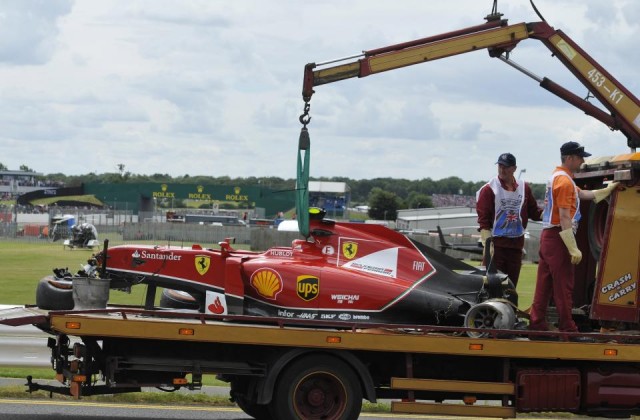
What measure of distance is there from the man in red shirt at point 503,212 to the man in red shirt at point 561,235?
0.82 m

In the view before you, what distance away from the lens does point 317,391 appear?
8883 millimetres

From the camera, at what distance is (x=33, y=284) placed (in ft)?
86.4

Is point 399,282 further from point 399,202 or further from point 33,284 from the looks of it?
point 399,202

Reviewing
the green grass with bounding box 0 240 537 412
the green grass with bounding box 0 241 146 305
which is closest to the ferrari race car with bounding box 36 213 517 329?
the green grass with bounding box 0 240 537 412

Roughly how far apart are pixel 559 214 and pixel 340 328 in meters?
2.21

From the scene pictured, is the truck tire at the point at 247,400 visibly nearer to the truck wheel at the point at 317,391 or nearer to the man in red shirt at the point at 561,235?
the truck wheel at the point at 317,391

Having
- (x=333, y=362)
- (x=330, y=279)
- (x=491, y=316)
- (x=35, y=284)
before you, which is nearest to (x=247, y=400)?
(x=333, y=362)

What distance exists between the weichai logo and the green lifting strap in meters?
0.53

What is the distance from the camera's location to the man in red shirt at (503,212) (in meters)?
10.3

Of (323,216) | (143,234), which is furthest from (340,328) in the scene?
(143,234)

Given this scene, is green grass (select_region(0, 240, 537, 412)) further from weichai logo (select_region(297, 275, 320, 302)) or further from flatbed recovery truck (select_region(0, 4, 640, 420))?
weichai logo (select_region(297, 275, 320, 302))

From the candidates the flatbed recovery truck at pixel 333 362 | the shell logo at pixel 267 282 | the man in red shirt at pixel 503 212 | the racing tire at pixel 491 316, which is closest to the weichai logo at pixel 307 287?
the shell logo at pixel 267 282

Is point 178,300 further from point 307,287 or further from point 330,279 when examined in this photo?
point 330,279

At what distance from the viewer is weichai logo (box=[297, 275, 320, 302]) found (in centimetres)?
948
